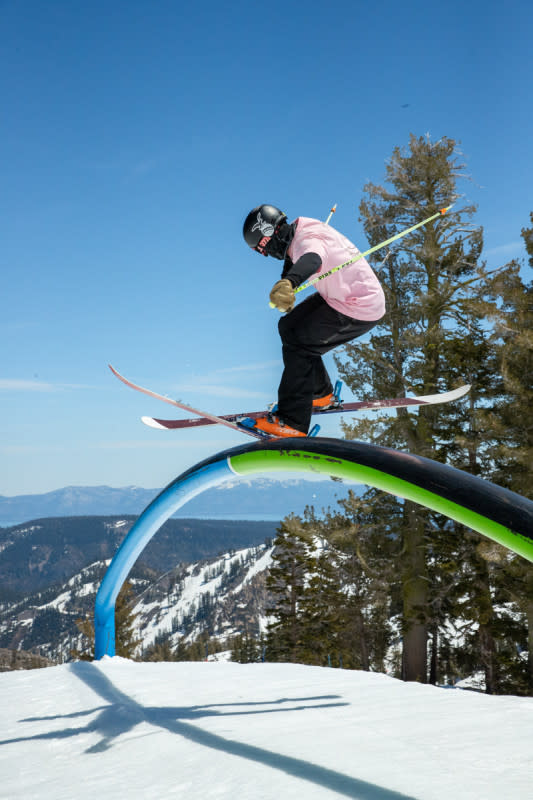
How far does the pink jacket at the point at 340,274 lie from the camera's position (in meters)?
3.58

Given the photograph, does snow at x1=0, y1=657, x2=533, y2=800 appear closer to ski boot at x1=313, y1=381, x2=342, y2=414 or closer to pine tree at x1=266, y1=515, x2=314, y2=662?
ski boot at x1=313, y1=381, x2=342, y2=414

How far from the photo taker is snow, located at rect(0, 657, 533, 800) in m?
2.07

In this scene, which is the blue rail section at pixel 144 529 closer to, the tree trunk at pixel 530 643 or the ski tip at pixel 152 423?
the ski tip at pixel 152 423

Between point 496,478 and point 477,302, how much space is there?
529cm

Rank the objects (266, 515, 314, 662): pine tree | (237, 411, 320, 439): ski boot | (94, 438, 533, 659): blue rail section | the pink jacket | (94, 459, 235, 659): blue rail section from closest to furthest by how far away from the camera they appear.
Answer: (94, 438, 533, 659): blue rail section → the pink jacket → (237, 411, 320, 439): ski boot → (94, 459, 235, 659): blue rail section → (266, 515, 314, 662): pine tree

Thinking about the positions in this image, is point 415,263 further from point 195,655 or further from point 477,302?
point 195,655

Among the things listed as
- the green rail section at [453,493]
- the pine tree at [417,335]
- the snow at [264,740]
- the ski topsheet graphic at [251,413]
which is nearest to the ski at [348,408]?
the ski topsheet graphic at [251,413]

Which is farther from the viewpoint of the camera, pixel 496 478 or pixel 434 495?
pixel 496 478

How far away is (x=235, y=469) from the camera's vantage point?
4059 mm

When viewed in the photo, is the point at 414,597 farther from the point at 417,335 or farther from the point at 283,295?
the point at 283,295

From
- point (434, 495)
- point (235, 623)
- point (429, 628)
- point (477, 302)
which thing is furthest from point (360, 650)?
point (235, 623)

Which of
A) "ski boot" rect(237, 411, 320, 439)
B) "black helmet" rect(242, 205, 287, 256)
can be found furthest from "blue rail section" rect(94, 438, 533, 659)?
"black helmet" rect(242, 205, 287, 256)

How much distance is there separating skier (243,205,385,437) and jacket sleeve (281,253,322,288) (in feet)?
0.04

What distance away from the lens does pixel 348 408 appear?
15.9ft
